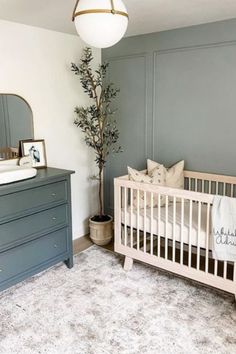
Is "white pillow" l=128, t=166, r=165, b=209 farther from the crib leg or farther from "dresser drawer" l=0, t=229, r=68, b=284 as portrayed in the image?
"dresser drawer" l=0, t=229, r=68, b=284

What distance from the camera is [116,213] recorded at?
3.03m

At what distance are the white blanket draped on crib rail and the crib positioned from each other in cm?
8

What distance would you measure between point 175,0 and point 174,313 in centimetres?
223

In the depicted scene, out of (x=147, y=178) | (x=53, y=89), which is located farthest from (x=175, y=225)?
(x=53, y=89)

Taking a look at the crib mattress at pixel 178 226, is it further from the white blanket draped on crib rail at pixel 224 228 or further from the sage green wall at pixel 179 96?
the sage green wall at pixel 179 96

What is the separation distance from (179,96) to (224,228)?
1452mm

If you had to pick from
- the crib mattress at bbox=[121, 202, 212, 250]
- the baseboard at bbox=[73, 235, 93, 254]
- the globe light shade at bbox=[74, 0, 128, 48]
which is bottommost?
the baseboard at bbox=[73, 235, 93, 254]

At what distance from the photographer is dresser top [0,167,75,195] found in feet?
7.92

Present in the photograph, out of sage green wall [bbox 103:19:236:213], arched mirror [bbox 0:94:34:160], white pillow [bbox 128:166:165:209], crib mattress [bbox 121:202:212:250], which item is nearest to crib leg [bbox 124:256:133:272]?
crib mattress [bbox 121:202:212:250]

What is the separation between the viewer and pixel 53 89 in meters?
3.24

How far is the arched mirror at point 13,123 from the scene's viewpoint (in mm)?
2859

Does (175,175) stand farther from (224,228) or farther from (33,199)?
(33,199)

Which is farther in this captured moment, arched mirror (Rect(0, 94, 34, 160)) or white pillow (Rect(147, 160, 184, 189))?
white pillow (Rect(147, 160, 184, 189))

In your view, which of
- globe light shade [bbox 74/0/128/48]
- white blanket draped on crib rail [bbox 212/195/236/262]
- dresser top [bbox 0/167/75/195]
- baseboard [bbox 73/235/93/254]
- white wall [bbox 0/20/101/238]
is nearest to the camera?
globe light shade [bbox 74/0/128/48]
